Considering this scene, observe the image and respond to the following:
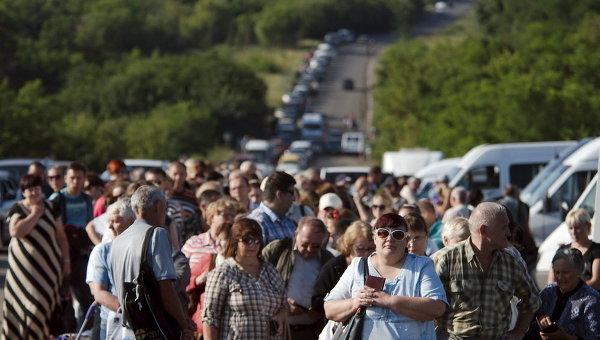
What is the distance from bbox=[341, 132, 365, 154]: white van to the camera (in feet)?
374

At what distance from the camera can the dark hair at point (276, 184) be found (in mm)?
13266

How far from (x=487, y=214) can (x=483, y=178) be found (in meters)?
20.9

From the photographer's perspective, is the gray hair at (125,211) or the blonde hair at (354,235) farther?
the blonde hair at (354,235)

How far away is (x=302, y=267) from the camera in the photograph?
12.4 metres

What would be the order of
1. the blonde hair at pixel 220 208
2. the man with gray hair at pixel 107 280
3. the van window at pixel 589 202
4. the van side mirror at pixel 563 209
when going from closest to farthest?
the man with gray hair at pixel 107 280
the blonde hair at pixel 220 208
the van window at pixel 589 202
the van side mirror at pixel 563 209

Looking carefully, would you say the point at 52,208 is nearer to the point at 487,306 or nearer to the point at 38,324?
the point at 38,324

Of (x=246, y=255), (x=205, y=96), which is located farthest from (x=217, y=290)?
(x=205, y=96)

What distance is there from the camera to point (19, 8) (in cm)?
17275

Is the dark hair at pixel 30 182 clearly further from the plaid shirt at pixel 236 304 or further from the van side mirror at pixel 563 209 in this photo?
the van side mirror at pixel 563 209

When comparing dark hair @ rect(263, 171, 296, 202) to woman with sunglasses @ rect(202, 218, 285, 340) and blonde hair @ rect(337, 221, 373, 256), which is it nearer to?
blonde hair @ rect(337, 221, 373, 256)

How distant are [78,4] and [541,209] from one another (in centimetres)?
17687

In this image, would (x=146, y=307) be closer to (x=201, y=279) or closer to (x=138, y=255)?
(x=138, y=255)

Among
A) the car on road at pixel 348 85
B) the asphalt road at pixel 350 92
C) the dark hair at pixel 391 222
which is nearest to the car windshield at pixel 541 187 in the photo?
the dark hair at pixel 391 222

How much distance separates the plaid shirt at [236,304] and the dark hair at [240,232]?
0.35ft
